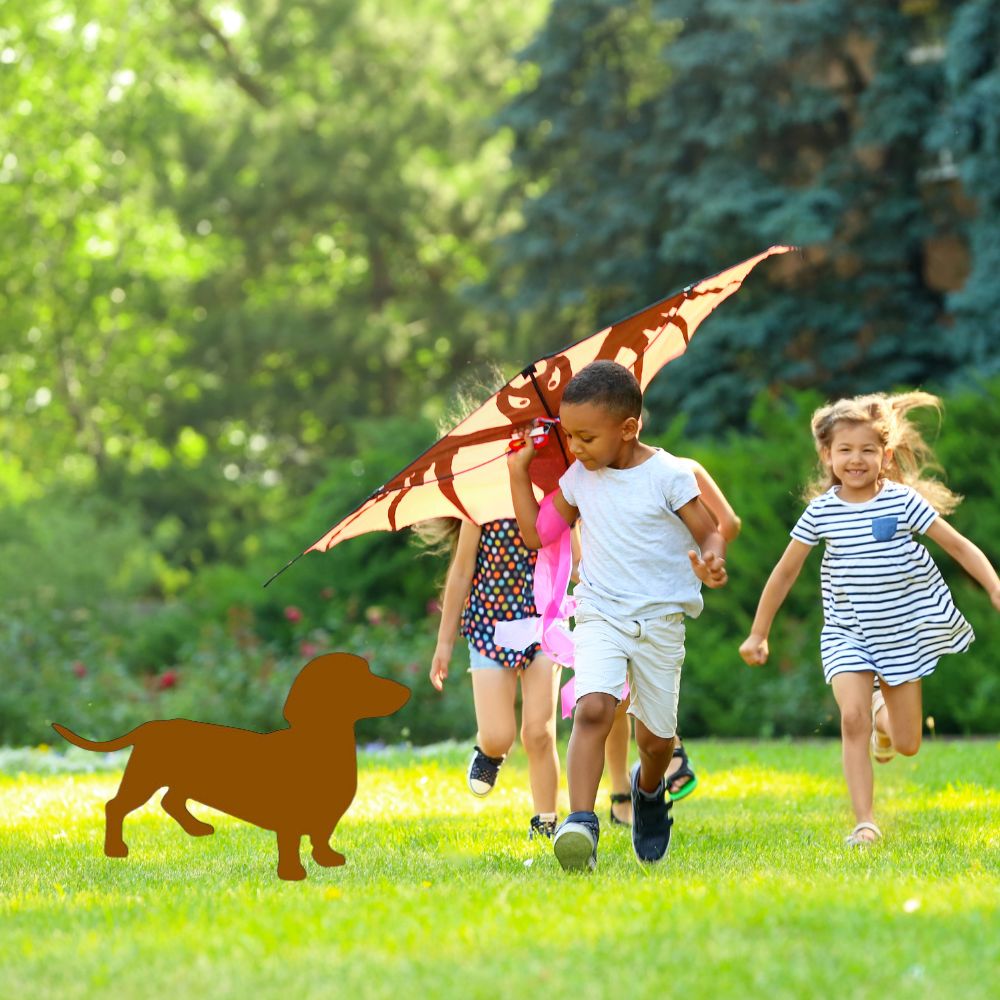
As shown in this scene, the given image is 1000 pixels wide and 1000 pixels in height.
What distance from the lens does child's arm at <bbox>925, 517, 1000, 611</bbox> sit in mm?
5773

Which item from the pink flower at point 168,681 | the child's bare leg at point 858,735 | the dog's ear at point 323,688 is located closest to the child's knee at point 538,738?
the child's bare leg at point 858,735

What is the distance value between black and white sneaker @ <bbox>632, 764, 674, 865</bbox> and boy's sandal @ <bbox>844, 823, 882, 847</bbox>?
760mm

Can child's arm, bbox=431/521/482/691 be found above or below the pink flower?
above

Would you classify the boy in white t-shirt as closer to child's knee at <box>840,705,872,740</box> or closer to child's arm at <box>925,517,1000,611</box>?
child's knee at <box>840,705,872,740</box>

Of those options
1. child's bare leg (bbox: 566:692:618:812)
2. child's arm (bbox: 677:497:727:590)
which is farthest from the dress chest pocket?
child's bare leg (bbox: 566:692:618:812)

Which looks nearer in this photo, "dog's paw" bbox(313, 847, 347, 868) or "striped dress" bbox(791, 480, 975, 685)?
"dog's paw" bbox(313, 847, 347, 868)

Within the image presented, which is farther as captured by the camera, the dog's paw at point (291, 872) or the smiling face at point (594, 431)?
the smiling face at point (594, 431)

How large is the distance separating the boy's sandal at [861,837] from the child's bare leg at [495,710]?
1.41m

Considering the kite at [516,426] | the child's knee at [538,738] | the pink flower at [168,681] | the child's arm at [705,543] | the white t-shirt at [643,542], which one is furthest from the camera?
the pink flower at [168,681]

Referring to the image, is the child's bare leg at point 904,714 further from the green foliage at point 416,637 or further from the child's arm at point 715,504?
the green foliage at point 416,637

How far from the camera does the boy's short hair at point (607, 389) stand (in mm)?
5355

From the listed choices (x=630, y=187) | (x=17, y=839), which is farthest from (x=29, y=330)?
(x=17, y=839)

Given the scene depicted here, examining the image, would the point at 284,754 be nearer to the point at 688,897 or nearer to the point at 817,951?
the point at 688,897

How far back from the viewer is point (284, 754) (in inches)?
196
